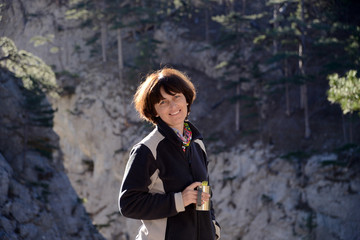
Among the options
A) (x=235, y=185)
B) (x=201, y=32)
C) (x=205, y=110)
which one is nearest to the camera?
(x=235, y=185)

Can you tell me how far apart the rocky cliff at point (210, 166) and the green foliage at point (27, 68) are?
62cm

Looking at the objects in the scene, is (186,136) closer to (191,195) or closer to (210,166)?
(191,195)

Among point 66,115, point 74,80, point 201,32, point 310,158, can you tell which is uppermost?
point 201,32

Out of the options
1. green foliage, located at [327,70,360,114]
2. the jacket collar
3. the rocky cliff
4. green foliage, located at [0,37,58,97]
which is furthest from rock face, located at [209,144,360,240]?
the jacket collar

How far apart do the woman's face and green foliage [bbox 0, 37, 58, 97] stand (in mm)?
8447

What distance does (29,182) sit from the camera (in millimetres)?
12312

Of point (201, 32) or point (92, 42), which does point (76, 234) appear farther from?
point (201, 32)

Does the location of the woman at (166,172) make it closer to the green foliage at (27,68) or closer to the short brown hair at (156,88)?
the short brown hair at (156,88)

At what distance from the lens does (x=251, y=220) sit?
65.9ft

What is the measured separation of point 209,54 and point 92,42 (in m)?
9.15

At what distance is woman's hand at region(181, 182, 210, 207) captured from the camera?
2571mm

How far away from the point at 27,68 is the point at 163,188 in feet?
34.9

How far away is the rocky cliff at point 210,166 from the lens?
1631 cm

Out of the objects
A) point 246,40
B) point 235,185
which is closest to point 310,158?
point 235,185
